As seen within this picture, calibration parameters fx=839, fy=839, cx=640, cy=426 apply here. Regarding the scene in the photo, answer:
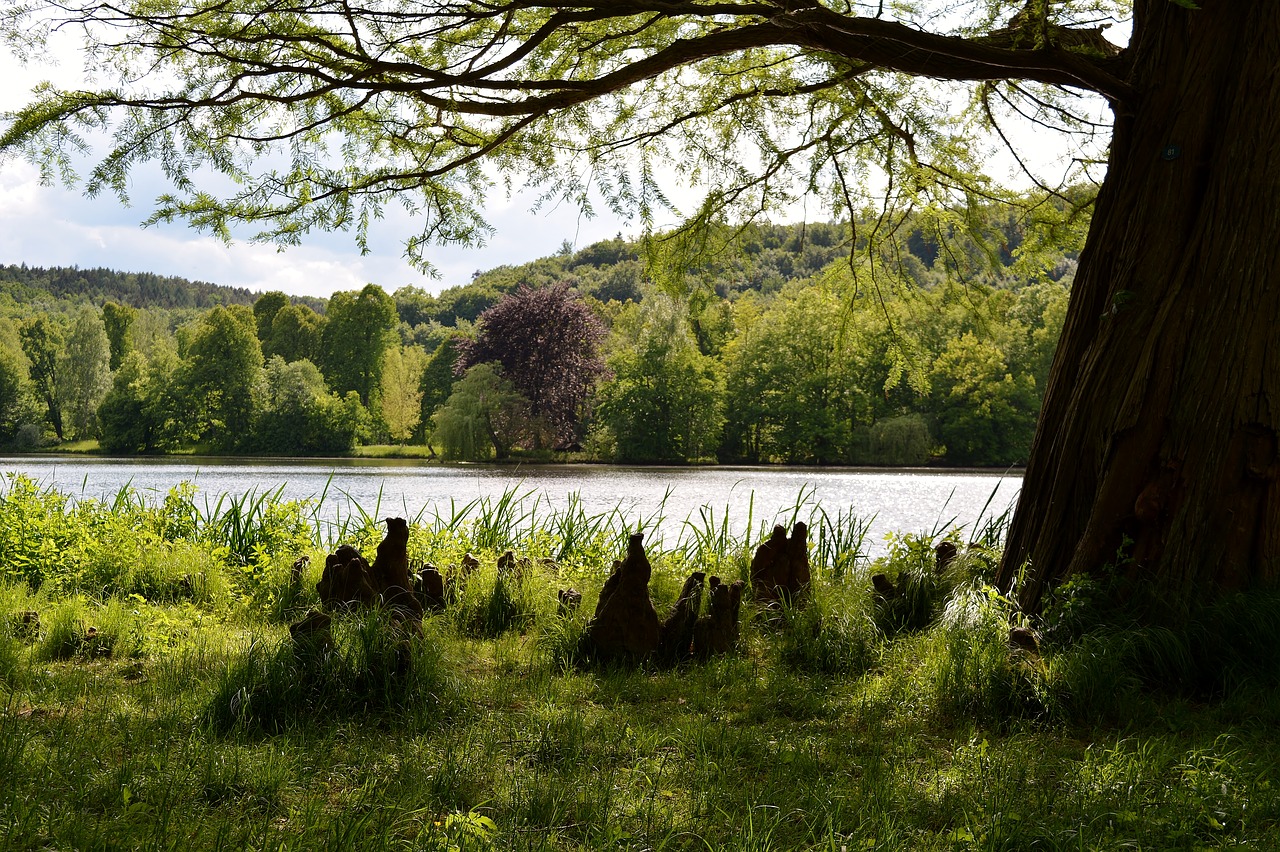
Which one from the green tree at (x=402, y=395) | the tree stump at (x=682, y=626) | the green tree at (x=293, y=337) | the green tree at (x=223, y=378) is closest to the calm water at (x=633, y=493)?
the tree stump at (x=682, y=626)

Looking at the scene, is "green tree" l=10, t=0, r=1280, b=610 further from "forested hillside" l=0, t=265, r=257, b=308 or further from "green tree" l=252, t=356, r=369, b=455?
"forested hillside" l=0, t=265, r=257, b=308

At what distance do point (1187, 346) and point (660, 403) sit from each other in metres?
29.5

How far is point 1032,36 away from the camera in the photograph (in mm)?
4598

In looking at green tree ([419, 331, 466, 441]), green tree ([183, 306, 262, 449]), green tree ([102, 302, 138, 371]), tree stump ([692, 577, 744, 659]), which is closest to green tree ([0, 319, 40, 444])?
green tree ([183, 306, 262, 449])

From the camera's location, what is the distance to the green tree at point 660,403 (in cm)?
3284

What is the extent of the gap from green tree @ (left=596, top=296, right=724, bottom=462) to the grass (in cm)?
2796

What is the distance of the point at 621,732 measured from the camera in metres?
2.95

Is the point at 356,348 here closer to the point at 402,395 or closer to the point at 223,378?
the point at 223,378

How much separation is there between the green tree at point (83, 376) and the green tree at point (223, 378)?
14.4 feet

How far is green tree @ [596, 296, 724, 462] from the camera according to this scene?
3284 cm

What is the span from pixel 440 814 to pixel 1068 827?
1666mm

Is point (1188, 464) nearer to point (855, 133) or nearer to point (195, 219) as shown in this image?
point (855, 133)

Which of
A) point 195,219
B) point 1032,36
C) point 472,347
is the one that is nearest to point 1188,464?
point 1032,36

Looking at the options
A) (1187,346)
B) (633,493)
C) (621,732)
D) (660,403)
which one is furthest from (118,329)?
(1187,346)
